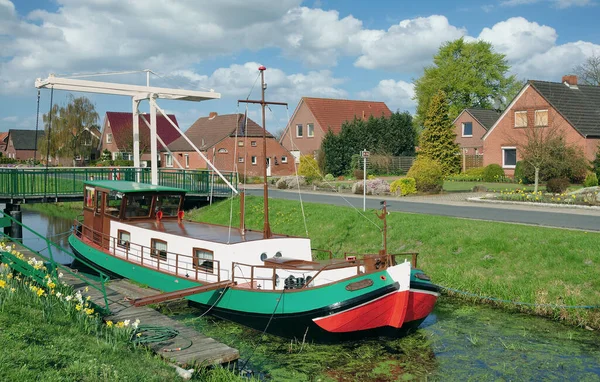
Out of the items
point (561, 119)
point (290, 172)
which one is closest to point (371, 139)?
point (290, 172)

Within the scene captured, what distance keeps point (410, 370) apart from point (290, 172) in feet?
148

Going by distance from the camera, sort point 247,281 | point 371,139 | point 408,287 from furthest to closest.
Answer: point 371,139, point 247,281, point 408,287

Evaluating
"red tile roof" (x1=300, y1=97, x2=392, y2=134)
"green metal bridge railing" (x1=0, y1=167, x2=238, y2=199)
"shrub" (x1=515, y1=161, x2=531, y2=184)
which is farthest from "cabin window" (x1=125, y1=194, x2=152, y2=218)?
"red tile roof" (x1=300, y1=97, x2=392, y2=134)

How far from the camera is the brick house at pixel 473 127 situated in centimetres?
5284

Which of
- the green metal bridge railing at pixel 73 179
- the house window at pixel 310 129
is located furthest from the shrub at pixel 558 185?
the house window at pixel 310 129

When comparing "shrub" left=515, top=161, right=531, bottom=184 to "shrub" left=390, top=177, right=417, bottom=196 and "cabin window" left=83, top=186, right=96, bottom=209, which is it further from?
"cabin window" left=83, top=186, right=96, bottom=209

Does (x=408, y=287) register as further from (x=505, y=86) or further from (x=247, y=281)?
(x=505, y=86)

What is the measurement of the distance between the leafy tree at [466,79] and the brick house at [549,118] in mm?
21264

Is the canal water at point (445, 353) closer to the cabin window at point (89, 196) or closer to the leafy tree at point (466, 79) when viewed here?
the cabin window at point (89, 196)

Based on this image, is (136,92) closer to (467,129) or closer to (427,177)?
(427,177)

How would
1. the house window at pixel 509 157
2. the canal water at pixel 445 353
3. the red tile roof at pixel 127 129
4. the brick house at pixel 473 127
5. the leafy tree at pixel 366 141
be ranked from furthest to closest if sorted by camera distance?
the red tile roof at pixel 127 129
the brick house at pixel 473 127
the leafy tree at pixel 366 141
the house window at pixel 509 157
the canal water at pixel 445 353

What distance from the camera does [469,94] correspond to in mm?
66438

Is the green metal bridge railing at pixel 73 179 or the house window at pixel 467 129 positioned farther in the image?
the house window at pixel 467 129

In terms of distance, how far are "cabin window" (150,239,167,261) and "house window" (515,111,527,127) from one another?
3290 centimetres
